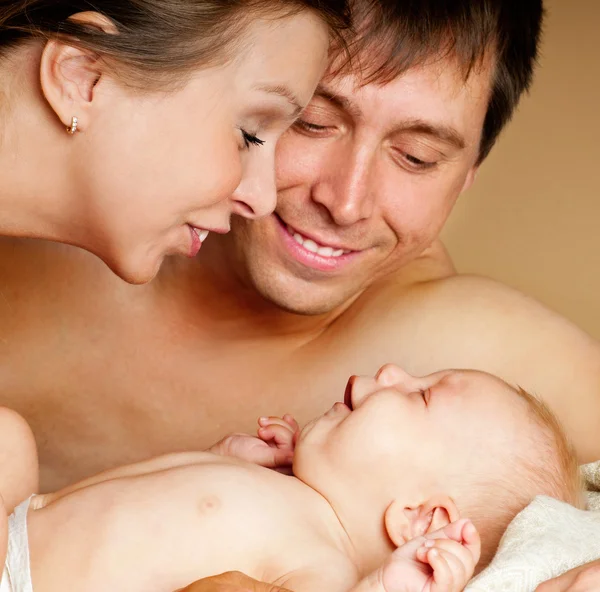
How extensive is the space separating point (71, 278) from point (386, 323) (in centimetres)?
77

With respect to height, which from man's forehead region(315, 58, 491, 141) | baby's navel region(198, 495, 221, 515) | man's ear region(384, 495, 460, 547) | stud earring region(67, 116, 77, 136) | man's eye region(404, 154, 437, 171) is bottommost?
baby's navel region(198, 495, 221, 515)

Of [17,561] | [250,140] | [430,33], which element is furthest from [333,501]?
[430,33]

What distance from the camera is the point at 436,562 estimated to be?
4.82 ft

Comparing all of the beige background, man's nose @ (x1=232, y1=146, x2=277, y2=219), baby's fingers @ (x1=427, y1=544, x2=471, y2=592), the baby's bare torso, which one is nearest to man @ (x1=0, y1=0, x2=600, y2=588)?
man's nose @ (x1=232, y1=146, x2=277, y2=219)

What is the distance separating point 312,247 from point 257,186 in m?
0.41

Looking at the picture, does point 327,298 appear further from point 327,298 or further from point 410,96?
point 410,96

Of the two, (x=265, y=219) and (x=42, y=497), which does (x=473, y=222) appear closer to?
(x=265, y=219)

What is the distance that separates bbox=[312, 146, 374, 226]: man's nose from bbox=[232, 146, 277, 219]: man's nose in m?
0.28

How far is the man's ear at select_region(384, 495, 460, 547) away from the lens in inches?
66.9

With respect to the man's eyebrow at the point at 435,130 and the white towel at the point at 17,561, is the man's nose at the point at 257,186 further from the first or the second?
the white towel at the point at 17,561

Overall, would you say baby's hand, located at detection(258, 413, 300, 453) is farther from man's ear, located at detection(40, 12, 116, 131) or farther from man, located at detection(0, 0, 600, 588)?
man's ear, located at detection(40, 12, 116, 131)

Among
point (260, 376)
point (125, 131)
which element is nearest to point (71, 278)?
point (260, 376)

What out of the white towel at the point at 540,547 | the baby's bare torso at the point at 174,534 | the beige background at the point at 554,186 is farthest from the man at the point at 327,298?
the beige background at the point at 554,186

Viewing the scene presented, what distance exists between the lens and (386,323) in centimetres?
234
